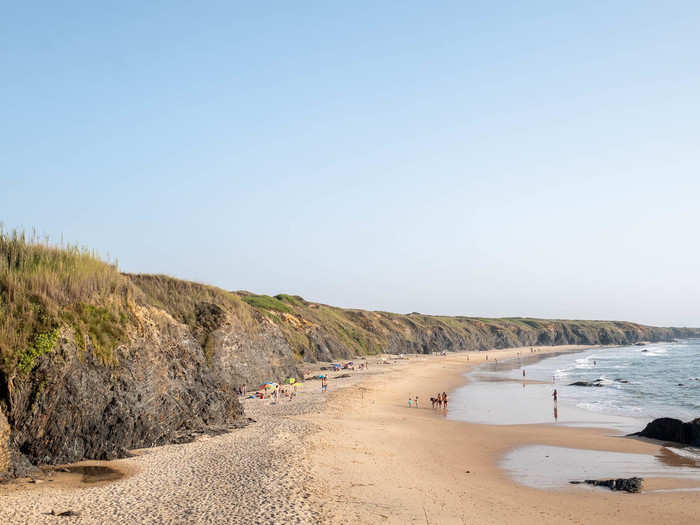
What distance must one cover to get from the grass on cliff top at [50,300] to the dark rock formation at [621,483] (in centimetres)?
1939

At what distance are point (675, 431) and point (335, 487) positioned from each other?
62.1 feet

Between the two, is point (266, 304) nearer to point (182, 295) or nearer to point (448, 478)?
point (182, 295)

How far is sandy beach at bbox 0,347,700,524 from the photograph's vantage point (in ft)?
45.4

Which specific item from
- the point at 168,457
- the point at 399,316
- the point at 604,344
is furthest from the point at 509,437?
the point at 604,344

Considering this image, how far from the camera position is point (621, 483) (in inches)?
688

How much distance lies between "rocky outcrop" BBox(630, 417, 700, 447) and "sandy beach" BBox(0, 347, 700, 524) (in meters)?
1.36

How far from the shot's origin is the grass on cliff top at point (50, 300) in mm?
17469

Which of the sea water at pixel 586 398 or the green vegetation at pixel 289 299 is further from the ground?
the green vegetation at pixel 289 299

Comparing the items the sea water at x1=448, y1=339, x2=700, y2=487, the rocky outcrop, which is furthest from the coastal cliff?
the rocky outcrop

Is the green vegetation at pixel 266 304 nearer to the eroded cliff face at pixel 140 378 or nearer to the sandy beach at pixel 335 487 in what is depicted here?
the eroded cliff face at pixel 140 378

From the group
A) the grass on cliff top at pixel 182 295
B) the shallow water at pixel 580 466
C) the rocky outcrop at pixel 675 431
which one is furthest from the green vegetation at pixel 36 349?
the rocky outcrop at pixel 675 431

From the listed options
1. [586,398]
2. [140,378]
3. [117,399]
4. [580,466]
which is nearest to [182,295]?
[140,378]

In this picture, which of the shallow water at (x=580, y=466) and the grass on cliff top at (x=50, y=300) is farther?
the shallow water at (x=580, y=466)

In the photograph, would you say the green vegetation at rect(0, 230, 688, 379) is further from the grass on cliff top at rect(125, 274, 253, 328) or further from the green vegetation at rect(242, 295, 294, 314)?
the green vegetation at rect(242, 295, 294, 314)
